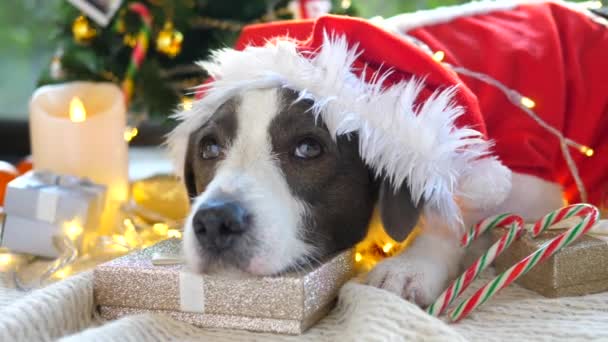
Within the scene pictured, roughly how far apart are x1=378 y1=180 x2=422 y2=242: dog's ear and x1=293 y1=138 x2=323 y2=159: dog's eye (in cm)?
13

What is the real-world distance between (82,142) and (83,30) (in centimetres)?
56

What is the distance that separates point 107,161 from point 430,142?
0.83m

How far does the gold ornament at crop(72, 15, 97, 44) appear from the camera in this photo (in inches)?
82.2

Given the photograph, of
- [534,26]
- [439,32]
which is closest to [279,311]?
[439,32]

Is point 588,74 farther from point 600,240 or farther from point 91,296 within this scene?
point 91,296

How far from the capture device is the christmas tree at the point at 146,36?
2061 mm

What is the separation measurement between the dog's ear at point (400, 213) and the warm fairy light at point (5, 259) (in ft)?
2.36

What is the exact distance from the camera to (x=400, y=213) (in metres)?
1.19

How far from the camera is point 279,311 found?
1.01m

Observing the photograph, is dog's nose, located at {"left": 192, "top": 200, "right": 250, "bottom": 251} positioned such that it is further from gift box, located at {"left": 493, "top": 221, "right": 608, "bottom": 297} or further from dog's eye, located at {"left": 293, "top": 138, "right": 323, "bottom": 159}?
gift box, located at {"left": 493, "top": 221, "right": 608, "bottom": 297}

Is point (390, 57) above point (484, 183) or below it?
above

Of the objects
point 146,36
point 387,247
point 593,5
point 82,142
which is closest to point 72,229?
point 82,142

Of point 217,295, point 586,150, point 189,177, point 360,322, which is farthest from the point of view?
point 586,150

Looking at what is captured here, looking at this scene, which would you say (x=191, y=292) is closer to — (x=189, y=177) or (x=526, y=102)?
(x=189, y=177)
